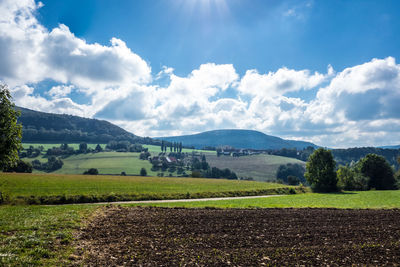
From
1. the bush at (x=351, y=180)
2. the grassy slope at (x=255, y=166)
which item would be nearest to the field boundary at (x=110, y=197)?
the bush at (x=351, y=180)

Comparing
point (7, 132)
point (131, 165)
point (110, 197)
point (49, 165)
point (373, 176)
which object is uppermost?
point (7, 132)

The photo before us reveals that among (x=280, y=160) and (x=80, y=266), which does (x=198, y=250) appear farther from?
(x=280, y=160)

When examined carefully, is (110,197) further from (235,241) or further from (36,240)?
(235,241)

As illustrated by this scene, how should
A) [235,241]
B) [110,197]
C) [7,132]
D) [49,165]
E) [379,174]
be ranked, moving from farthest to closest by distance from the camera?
[49,165] → [379,174] → [110,197] → [7,132] → [235,241]

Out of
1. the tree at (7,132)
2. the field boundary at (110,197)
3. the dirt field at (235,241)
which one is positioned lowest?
the field boundary at (110,197)

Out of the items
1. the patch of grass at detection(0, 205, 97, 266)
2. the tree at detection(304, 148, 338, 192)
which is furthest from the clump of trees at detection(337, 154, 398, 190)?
the patch of grass at detection(0, 205, 97, 266)

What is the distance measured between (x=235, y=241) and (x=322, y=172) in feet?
221

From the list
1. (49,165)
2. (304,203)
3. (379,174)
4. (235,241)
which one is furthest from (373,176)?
(49,165)

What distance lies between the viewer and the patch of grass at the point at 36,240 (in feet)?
29.7

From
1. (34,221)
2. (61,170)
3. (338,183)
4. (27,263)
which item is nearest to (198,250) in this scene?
(27,263)

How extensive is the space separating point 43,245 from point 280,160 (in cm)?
19808

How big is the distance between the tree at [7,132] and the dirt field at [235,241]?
13694mm

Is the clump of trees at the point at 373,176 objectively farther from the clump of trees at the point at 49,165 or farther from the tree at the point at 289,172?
→ the clump of trees at the point at 49,165

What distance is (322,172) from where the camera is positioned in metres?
70.9
